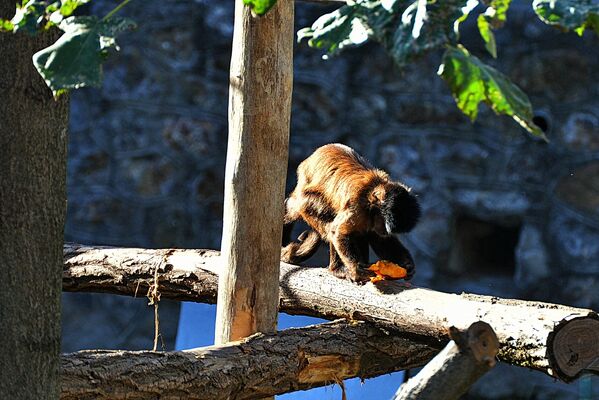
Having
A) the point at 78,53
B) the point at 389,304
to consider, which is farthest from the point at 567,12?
the point at 389,304

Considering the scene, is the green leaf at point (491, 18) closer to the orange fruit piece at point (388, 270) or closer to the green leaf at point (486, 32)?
the green leaf at point (486, 32)

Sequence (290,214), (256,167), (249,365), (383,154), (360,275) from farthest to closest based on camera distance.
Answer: (383,154) → (290,214) → (360,275) → (256,167) → (249,365)

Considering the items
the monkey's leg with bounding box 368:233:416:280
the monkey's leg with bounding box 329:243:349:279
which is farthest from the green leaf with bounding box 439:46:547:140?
the monkey's leg with bounding box 368:233:416:280

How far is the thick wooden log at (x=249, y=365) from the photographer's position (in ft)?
9.30

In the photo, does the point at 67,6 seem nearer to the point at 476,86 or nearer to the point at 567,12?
the point at 476,86

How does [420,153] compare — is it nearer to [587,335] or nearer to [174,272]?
[174,272]

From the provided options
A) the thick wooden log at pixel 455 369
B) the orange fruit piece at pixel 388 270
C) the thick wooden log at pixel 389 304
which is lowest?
the thick wooden log at pixel 389 304

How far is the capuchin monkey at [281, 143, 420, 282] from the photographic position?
402 cm

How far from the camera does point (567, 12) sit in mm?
1491

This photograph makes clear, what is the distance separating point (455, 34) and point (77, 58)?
22.7 inches

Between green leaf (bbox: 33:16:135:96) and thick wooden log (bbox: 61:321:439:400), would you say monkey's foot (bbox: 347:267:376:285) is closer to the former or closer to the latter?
thick wooden log (bbox: 61:321:439:400)

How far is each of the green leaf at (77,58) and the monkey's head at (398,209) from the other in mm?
2523

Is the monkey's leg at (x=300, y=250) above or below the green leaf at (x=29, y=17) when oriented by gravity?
below

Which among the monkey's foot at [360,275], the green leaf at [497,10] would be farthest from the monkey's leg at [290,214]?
the green leaf at [497,10]
